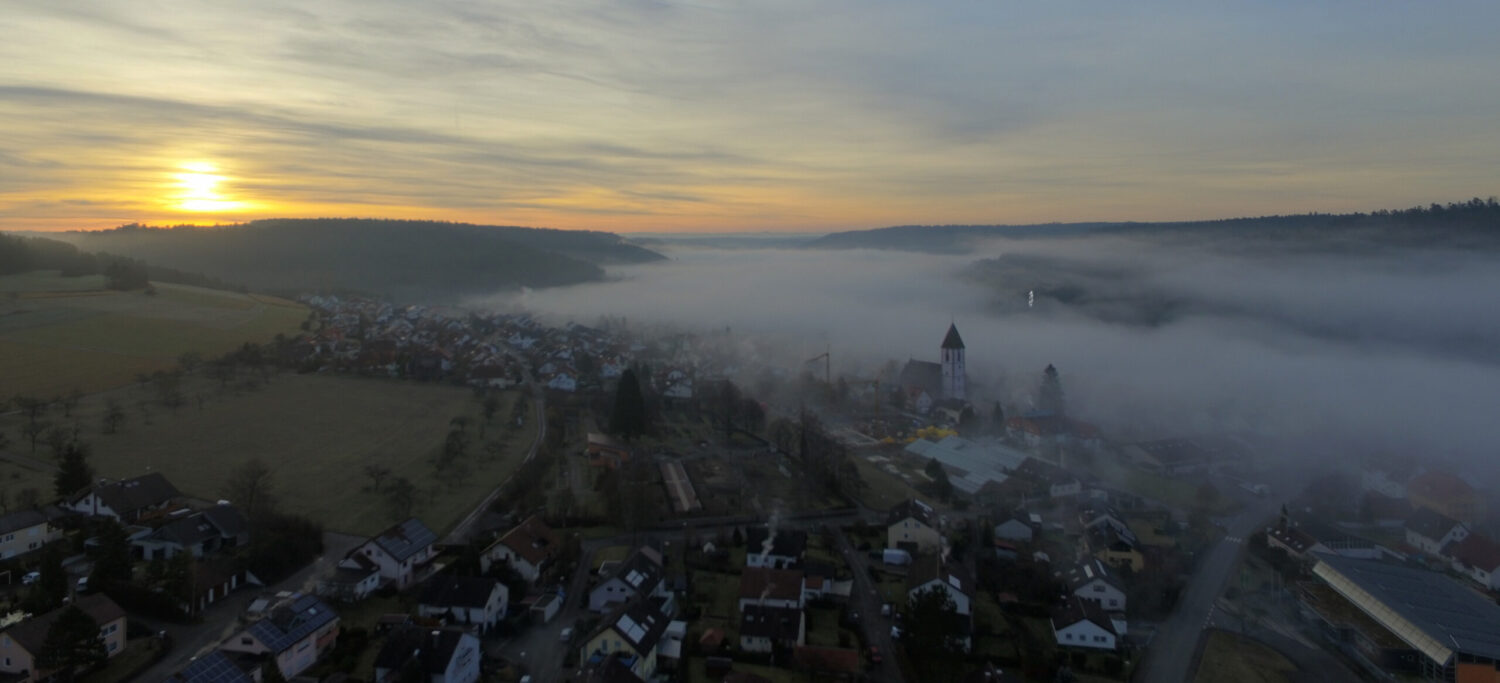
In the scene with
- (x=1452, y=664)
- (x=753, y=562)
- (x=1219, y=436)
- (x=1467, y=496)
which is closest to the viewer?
(x=1452, y=664)

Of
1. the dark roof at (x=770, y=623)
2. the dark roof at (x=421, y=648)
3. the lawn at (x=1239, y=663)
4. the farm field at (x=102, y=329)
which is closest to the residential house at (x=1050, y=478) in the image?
the lawn at (x=1239, y=663)

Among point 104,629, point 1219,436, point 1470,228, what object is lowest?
point 1219,436

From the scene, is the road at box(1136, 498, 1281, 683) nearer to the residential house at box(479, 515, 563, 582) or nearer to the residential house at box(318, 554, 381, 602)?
the residential house at box(479, 515, 563, 582)

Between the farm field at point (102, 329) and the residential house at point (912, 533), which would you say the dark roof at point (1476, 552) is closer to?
the residential house at point (912, 533)

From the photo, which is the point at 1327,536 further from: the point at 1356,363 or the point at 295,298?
the point at 295,298

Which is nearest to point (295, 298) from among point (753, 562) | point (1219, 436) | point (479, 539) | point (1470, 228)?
point (479, 539)
